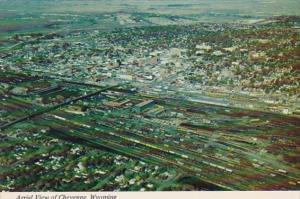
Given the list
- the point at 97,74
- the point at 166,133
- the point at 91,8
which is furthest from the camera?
the point at 91,8

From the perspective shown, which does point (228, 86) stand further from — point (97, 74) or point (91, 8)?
point (91, 8)

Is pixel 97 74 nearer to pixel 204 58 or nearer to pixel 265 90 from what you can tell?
pixel 204 58

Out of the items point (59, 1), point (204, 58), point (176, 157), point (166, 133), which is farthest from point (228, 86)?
point (59, 1)

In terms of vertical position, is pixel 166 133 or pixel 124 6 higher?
pixel 124 6

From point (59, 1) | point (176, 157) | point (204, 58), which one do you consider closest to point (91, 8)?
point (59, 1)

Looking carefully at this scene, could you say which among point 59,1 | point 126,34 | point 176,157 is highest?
point 59,1

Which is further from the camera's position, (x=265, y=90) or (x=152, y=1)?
(x=152, y=1)

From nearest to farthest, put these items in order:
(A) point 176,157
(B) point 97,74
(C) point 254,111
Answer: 1. (A) point 176,157
2. (C) point 254,111
3. (B) point 97,74
